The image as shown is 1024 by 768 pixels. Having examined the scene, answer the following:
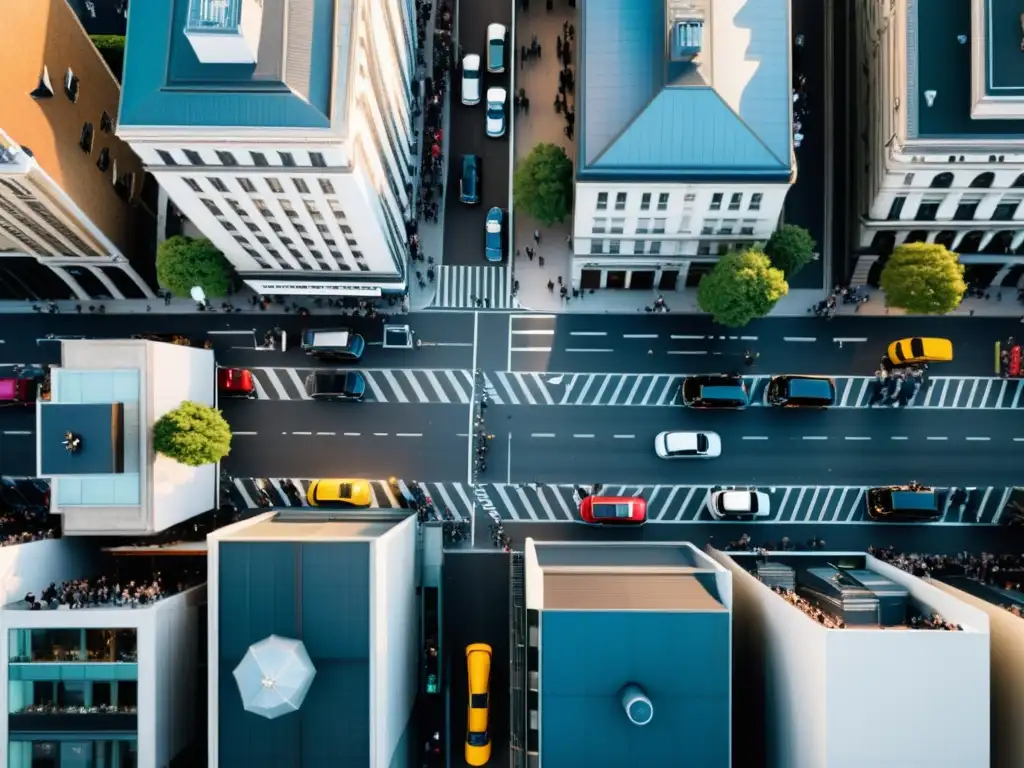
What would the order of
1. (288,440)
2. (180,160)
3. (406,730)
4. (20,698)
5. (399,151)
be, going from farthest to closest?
(288,440) < (399,151) < (406,730) < (20,698) < (180,160)

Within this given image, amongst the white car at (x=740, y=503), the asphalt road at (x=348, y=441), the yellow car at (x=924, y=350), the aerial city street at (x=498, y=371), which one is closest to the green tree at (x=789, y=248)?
the aerial city street at (x=498, y=371)

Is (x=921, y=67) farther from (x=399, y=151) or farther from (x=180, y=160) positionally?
(x=180, y=160)

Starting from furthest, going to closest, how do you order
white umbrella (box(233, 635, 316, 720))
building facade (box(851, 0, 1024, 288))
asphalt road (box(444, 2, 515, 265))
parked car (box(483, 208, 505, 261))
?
asphalt road (box(444, 2, 515, 265)), parked car (box(483, 208, 505, 261)), building facade (box(851, 0, 1024, 288)), white umbrella (box(233, 635, 316, 720))

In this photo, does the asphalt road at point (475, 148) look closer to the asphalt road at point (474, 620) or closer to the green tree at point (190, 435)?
the green tree at point (190, 435)

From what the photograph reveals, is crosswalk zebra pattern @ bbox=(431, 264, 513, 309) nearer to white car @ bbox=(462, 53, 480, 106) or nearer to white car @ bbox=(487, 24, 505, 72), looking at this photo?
white car @ bbox=(462, 53, 480, 106)

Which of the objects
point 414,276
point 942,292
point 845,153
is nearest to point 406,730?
point 414,276

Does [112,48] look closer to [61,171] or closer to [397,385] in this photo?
[61,171]

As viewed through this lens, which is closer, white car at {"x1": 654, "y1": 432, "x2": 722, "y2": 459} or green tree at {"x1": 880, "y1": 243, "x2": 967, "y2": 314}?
green tree at {"x1": 880, "y1": 243, "x2": 967, "y2": 314}

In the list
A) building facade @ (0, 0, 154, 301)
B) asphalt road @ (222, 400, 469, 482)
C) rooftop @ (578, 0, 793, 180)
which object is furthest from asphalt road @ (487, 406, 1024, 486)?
building facade @ (0, 0, 154, 301)
